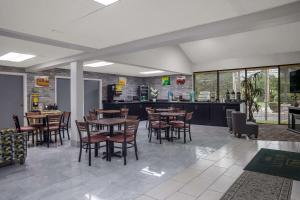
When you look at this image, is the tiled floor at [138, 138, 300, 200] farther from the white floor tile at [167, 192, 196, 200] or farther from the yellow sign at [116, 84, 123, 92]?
the yellow sign at [116, 84, 123, 92]

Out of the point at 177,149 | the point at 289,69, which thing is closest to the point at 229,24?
the point at 177,149

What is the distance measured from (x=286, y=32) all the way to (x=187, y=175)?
602cm

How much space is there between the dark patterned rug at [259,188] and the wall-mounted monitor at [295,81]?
5.20 metres

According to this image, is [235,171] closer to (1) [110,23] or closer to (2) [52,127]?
(1) [110,23]

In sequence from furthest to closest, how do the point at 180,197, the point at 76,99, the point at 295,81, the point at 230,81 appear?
1. the point at 230,81
2. the point at 295,81
3. the point at 76,99
4. the point at 180,197

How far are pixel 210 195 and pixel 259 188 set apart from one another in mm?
708

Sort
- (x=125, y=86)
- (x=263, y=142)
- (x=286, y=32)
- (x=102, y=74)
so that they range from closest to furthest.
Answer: (x=263, y=142), (x=286, y=32), (x=102, y=74), (x=125, y=86)

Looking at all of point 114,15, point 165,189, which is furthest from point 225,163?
point 114,15

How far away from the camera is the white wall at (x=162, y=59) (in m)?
6.14

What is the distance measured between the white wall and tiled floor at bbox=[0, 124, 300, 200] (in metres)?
2.80

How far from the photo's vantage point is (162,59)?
742 centimetres

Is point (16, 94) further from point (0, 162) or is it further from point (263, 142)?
point (263, 142)

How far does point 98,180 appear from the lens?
304cm

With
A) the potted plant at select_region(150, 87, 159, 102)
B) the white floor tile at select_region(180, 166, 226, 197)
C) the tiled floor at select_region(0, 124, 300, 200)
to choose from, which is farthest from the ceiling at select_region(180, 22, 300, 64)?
the white floor tile at select_region(180, 166, 226, 197)
